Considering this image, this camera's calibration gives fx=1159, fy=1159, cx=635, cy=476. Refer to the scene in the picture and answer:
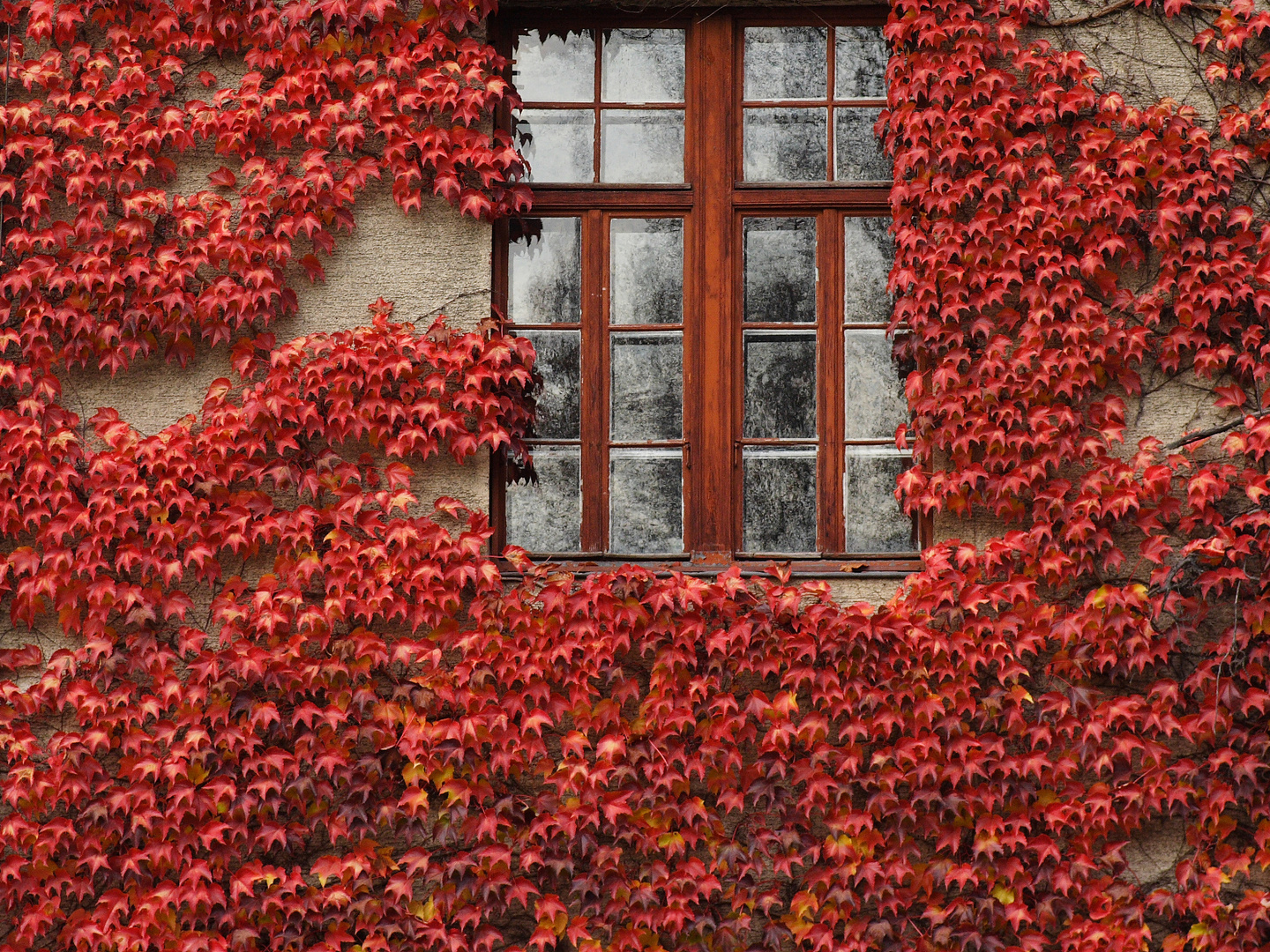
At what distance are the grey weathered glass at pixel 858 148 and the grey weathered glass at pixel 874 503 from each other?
1178 mm

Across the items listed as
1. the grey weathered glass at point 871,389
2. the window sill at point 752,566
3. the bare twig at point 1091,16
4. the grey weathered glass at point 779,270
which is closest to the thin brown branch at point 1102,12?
the bare twig at point 1091,16

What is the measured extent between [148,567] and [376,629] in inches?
36.6

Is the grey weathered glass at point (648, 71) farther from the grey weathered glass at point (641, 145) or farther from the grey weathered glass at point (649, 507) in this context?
the grey weathered glass at point (649, 507)

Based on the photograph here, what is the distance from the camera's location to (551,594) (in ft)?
14.9

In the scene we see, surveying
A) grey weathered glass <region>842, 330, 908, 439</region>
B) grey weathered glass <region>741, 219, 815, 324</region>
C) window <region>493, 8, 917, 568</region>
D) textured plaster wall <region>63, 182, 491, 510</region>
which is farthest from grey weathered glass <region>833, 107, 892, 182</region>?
textured plaster wall <region>63, 182, 491, 510</region>

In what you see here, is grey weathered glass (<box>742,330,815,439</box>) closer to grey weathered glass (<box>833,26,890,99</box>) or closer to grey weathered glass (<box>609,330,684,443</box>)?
grey weathered glass (<box>609,330,684,443</box>)

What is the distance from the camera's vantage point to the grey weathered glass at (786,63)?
4.99m

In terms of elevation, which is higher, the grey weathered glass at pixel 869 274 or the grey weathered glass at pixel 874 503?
the grey weathered glass at pixel 869 274

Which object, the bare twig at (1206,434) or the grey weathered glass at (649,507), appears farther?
the grey weathered glass at (649,507)

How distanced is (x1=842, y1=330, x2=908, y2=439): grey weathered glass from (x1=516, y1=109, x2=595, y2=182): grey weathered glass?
1.36 meters

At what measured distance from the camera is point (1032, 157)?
477 centimetres

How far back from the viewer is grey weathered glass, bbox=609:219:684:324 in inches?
196

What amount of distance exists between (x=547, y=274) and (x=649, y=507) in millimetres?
1094

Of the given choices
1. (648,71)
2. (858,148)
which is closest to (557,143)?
(648,71)
